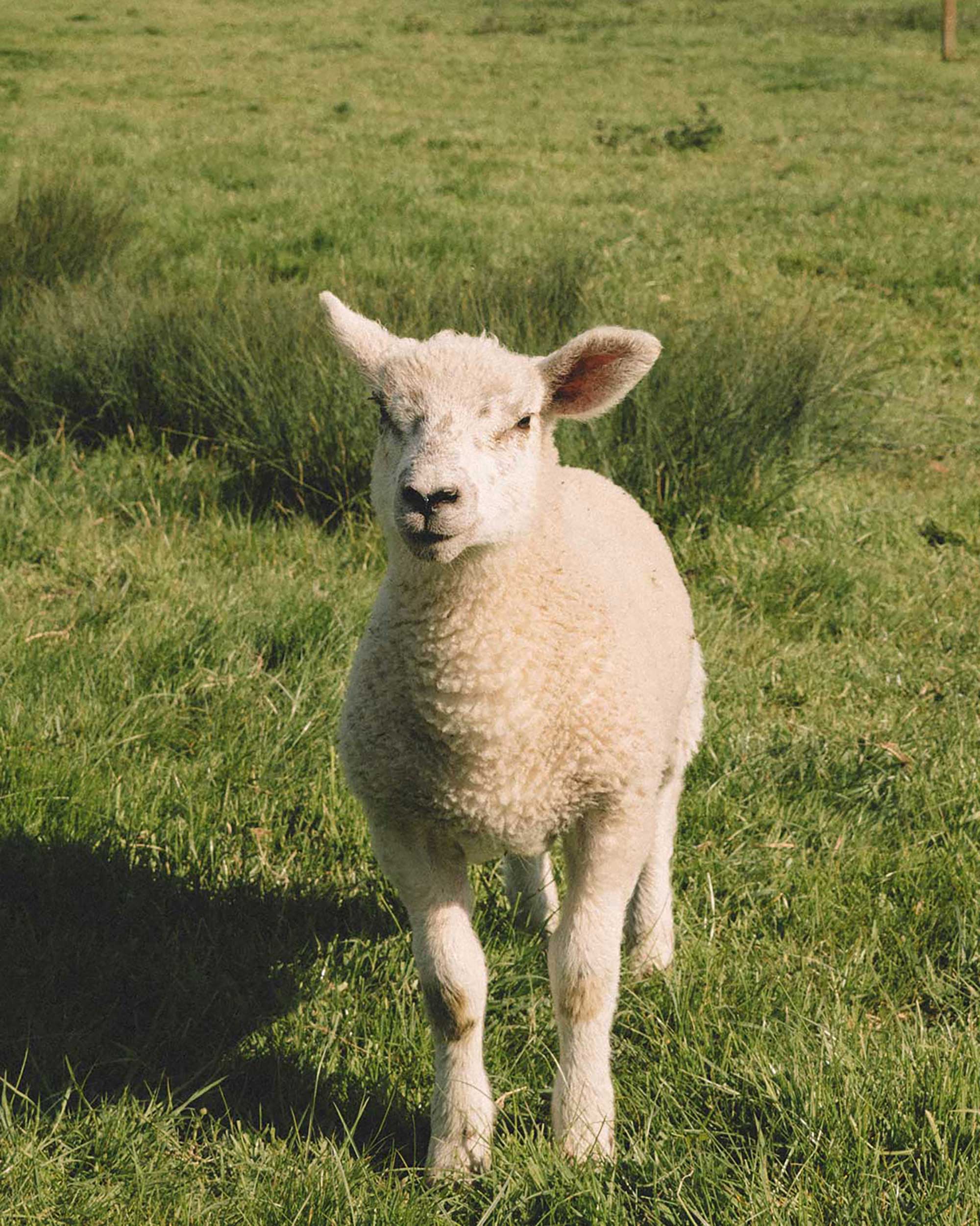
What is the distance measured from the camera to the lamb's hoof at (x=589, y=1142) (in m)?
2.10

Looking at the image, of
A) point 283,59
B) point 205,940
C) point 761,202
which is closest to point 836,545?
point 205,940

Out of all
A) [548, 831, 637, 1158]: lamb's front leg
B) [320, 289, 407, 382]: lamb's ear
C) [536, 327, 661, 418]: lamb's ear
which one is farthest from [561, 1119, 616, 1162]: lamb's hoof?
[320, 289, 407, 382]: lamb's ear

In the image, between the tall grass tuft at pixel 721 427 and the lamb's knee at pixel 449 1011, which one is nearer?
the lamb's knee at pixel 449 1011

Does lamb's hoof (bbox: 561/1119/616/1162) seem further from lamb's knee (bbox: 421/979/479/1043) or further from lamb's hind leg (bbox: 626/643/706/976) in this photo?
lamb's hind leg (bbox: 626/643/706/976)

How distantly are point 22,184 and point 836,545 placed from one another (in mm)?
5564

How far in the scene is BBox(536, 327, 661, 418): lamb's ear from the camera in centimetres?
231

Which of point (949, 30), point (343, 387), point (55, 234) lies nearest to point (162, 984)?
point (343, 387)

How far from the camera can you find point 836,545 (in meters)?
4.67

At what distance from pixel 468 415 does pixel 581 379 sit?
0.39 m

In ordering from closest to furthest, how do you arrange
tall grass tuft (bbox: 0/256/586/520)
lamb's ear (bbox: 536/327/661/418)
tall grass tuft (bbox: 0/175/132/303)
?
1. lamb's ear (bbox: 536/327/661/418)
2. tall grass tuft (bbox: 0/256/586/520)
3. tall grass tuft (bbox: 0/175/132/303)

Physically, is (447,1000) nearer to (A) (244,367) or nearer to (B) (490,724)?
(B) (490,724)

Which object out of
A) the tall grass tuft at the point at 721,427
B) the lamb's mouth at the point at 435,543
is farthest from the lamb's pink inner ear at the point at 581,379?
the tall grass tuft at the point at 721,427

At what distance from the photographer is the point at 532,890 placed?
2.84 m

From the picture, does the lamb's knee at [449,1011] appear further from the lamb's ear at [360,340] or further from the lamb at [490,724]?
the lamb's ear at [360,340]
